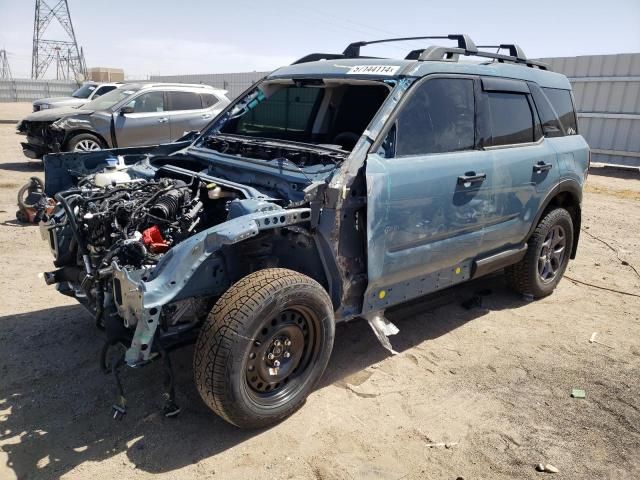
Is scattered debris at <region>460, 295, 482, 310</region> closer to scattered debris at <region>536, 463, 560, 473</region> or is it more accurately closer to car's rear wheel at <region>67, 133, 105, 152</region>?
scattered debris at <region>536, 463, 560, 473</region>

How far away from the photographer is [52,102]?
1508cm

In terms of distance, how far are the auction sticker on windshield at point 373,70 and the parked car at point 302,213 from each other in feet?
0.06

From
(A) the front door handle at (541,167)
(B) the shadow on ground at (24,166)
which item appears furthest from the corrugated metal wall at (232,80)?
(A) the front door handle at (541,167)

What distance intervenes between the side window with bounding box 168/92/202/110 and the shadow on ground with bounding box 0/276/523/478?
7.49 meters

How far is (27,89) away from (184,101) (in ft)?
92.5

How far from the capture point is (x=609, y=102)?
14.1m

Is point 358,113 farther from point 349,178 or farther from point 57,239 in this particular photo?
point 57,239

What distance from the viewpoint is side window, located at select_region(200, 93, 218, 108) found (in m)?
11.4

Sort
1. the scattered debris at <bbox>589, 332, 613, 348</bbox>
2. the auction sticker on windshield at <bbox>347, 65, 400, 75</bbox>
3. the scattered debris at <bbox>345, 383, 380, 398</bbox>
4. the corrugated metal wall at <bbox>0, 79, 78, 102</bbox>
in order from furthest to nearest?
the corrugated metal wall at <bbox>0, 79, 78, 102</bbox> < the scattered debris at <bbox>589, 332, 613, 348</bbox> < the auction sticker on windshield at <bbox>347, 65, 400, 75</bbox> < the scattered debris at <bbox>345, 383, 380, 398</bbox>

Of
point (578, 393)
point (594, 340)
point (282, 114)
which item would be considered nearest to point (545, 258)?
point (594, 340)

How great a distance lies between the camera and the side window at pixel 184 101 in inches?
435

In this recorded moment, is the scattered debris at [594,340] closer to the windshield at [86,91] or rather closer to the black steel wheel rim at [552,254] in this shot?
the black steel wheel rim at [552,254]

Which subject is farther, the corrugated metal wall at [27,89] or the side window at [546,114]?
the corrugated metal wall at [27,89]

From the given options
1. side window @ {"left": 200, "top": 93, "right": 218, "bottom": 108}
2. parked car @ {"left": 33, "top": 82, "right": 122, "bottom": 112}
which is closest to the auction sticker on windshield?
side window @ {"left": 200, "top": 93, "right": 218, "bottom": 108}
